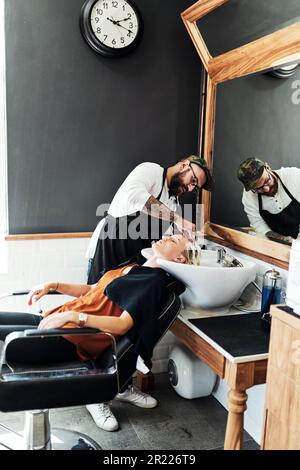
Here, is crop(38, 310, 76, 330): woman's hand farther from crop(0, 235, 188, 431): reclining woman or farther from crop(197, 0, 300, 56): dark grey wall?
crop(197, 0, 300, 56): dark grey wall

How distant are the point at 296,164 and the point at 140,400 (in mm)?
1561

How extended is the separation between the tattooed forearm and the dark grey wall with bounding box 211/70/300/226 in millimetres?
314

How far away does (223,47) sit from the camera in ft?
7.70

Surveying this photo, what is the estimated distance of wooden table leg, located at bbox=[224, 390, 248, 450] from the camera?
1585 mm

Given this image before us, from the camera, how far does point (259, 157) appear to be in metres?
2.10

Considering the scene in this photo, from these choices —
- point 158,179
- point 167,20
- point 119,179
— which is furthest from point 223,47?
point 119,179

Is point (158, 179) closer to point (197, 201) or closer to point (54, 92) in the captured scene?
point (197, 201)

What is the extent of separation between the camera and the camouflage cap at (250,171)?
2094 mm

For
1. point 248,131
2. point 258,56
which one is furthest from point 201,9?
point 248,131

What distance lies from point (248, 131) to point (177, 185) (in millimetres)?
483

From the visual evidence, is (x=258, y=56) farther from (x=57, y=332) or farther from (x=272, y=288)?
(x=57, y=332)

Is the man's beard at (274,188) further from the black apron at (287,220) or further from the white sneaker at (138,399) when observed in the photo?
the white sneaker at (138,399)

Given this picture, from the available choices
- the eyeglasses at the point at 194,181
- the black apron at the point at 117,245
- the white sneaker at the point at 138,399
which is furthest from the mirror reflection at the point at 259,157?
the white sneaker at the point at 138,399

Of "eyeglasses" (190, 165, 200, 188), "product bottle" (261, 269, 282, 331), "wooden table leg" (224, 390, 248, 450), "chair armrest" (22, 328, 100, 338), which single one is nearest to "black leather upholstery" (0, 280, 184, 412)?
"chair armrest" (22, 328, 100, 338)
